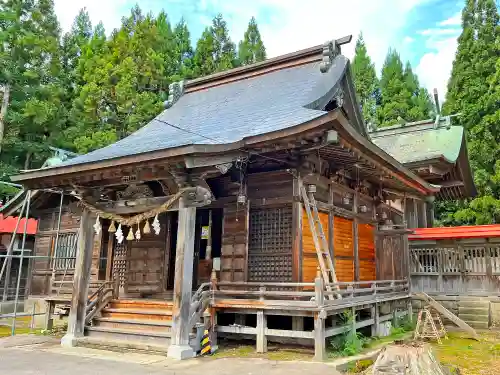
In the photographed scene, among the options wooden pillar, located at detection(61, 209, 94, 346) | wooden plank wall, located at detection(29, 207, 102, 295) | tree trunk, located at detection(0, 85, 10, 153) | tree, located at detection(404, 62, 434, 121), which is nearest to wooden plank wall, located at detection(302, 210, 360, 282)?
wooden pillar, located at detection(61, 209, 94, 346)

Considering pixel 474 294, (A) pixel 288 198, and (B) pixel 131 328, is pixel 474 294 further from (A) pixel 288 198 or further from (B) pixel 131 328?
(B) pixel 131 328

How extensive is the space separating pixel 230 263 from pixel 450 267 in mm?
9199

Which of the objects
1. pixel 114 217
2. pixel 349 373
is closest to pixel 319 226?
pixel 349 373

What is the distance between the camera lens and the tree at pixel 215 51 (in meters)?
34.8

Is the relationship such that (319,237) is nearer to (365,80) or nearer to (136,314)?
(136,314)

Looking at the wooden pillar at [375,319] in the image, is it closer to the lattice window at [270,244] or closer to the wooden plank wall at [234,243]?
the lattice window at [270,244]

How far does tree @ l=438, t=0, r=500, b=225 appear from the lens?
2303 cm

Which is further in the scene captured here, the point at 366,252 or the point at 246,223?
→ the point at 366,252

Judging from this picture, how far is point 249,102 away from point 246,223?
15.8ft

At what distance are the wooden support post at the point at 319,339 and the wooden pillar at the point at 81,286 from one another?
5.45 metres

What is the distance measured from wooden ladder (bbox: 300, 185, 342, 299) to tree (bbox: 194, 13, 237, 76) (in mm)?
26042

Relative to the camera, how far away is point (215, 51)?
120 feet

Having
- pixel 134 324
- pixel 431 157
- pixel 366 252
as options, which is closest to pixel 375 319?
pixel 366 252

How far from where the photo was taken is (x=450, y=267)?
15.2m
